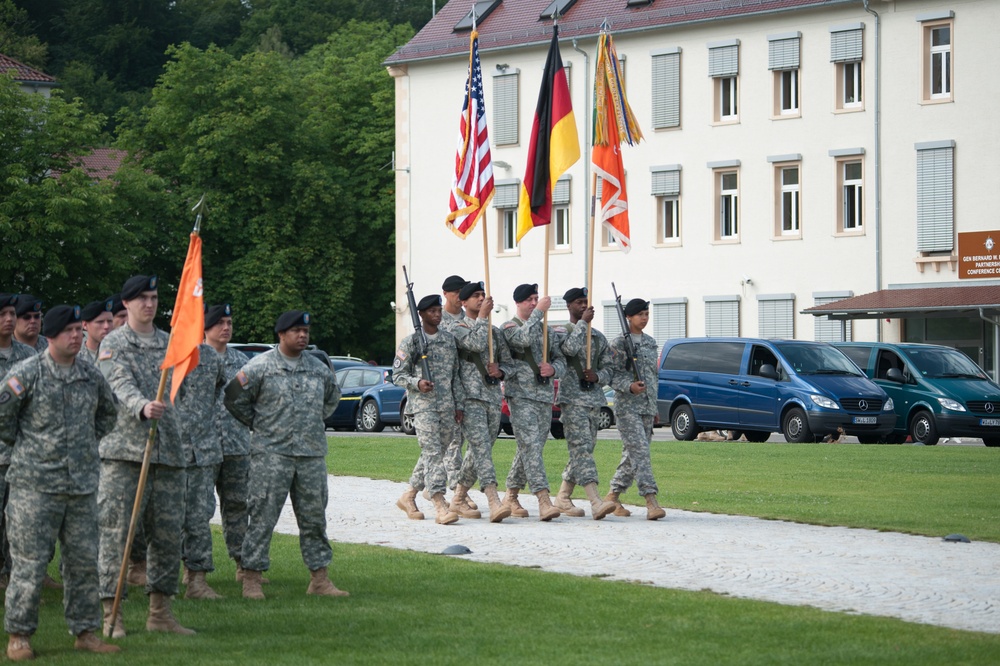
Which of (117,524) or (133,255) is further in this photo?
(133,255)

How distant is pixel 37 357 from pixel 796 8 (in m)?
36.9

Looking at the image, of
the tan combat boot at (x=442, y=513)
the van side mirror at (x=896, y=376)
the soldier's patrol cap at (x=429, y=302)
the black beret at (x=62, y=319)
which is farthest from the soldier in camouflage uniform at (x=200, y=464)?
the van side mirror at (x=896, y=376)

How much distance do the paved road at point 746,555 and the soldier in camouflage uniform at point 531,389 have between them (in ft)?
1.30

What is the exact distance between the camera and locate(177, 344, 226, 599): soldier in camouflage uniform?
10.2 m

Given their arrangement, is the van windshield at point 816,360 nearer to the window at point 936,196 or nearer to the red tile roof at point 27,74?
the window at point 936,196

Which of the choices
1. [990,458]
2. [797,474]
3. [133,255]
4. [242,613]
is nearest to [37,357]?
[242,613]

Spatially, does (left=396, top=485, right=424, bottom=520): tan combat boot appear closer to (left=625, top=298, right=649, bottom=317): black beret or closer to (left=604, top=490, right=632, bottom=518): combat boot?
(left=604, top=490, right=632, bottom=518): combat boot

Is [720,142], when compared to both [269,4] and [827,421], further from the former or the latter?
[269,4]

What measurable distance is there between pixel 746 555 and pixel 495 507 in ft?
9.85

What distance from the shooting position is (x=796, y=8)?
43219 mm

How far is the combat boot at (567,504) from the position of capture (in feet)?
50.3

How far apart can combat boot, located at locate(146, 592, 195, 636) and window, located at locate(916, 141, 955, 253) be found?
3477 cm

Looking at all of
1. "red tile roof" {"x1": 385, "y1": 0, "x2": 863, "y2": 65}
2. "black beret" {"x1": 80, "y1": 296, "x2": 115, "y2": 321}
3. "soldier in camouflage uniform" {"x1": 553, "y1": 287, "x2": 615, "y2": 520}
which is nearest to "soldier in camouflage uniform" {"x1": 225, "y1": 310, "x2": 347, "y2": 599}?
"black beret" {"x1": 80, "y1": 296, "x2": 115, "y2": 321}

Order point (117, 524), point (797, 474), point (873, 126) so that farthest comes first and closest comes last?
1. point (873, 126)
2. point (797, 474)
3. point (117, 524)
